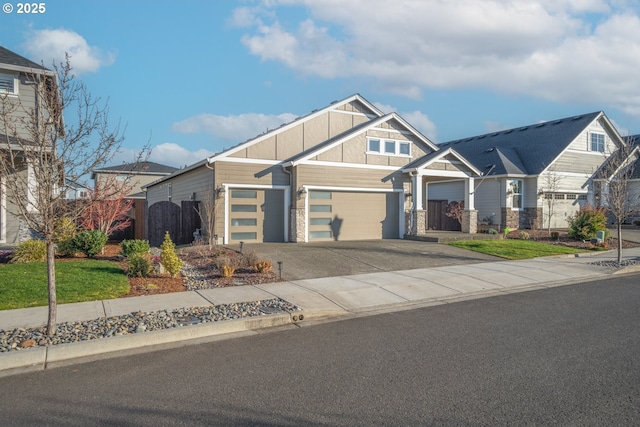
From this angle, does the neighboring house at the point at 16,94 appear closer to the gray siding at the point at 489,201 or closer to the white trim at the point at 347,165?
the white trim at the point at 347,165

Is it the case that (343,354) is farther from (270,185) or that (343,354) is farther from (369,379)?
(270,185)

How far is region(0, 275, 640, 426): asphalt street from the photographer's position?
14.1 ft

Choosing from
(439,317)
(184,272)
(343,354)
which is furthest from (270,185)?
(343,354)

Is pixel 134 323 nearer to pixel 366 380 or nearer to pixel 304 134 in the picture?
pixel 366 380

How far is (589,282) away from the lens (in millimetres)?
12016

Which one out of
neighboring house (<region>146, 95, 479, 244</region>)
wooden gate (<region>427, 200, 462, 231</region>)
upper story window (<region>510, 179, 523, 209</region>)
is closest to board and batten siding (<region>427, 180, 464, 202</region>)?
upper story window (<region>510, 179, 523, 209</region>)

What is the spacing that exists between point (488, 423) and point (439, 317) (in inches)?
160

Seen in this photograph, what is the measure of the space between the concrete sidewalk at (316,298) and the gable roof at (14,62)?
10255 millimetres

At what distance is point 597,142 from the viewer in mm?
29531

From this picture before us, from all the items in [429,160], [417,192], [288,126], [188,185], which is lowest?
[417,192]

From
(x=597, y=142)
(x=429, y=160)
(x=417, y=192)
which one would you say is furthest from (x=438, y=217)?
(x=597, y=142)

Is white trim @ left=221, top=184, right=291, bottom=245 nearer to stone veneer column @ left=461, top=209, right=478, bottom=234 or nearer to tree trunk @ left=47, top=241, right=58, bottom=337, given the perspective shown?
stone veneer column @ left=461, top=209, right=478, bottom=234

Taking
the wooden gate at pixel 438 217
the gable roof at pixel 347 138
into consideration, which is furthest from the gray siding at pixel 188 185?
the wooden gate at pixel 438 217

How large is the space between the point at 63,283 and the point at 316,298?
5.38m
